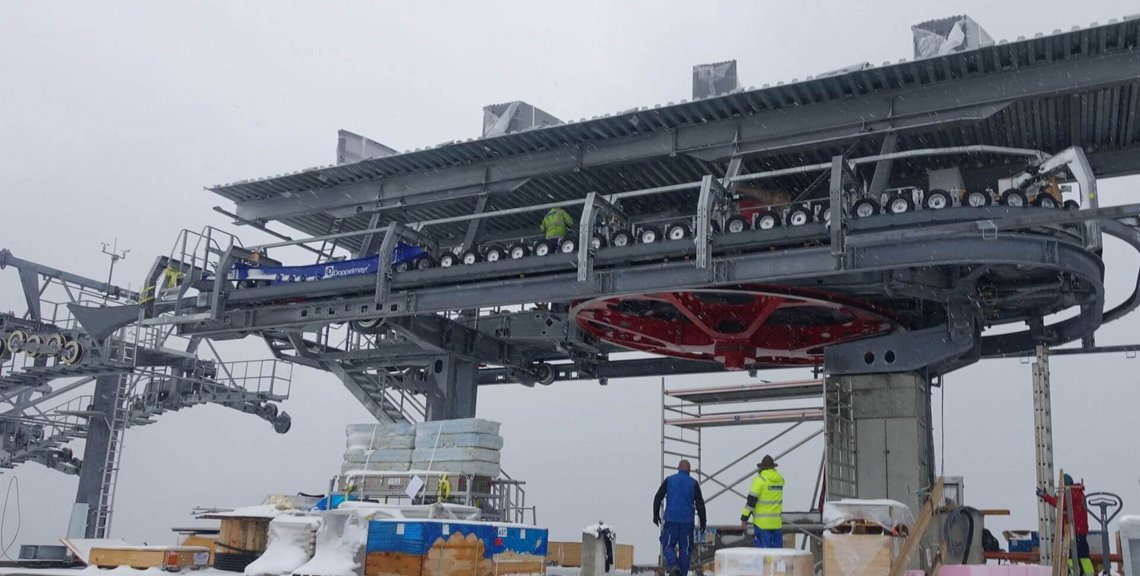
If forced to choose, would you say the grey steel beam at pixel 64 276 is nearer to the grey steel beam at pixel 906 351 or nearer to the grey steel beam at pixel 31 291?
the grey steel beam at pixel 31 291

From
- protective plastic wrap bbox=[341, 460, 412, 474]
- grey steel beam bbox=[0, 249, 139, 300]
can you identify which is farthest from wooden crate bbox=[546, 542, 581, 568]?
grey steel beam bbox=[0, 249, 139, 300]

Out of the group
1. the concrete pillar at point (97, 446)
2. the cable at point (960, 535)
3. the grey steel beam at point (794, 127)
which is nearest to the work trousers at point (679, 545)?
the cable at point (960, 535)

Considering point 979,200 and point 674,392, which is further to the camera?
point 674,392

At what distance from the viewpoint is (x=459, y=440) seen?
20.1 m

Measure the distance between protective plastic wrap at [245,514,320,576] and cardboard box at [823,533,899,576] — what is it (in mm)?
6759

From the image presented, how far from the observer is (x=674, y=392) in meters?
23.0

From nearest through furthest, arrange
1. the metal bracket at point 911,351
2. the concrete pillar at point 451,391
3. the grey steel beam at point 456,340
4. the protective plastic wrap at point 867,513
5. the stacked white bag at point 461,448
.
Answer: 1. the protective plastic wrap at point 867,513
2. the metal bracket at point 911,351
3. the stacked white bag at point 461,448
4. the grey steel beam at point 456,340
5. the concrete pillar at point 451,391

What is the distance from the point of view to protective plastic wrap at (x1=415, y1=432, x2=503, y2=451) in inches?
787

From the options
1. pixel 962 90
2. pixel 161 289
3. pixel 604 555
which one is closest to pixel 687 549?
pixel 604 555

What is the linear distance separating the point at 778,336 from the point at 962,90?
750cm

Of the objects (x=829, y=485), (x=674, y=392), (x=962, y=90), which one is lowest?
(x=829, y=485)

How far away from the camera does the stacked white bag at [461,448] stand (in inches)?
781

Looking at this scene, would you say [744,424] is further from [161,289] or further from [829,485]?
[161,289]

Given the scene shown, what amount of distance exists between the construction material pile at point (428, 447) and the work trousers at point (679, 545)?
6.37m
